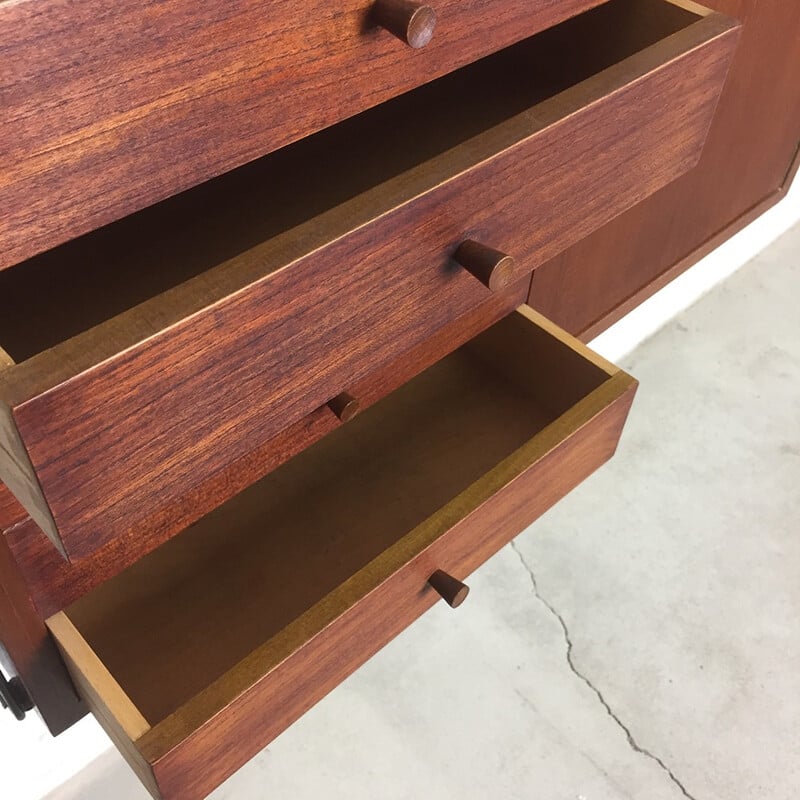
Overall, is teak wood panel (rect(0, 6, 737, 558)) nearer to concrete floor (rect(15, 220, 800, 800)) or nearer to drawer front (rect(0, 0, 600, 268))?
drawer front (rect(0, 0, 600, 268))

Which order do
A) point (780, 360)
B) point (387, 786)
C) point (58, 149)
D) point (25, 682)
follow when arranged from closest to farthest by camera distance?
1. point (58, 149)
2. point (25, 682)
3. point (387, 786)
4. point (780, 360)

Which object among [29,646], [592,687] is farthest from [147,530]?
[592,687]

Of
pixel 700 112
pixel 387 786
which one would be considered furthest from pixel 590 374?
pixel 387 786

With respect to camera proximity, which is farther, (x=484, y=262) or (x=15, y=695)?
(x=15, y=695)

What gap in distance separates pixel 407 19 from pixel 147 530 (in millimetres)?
352

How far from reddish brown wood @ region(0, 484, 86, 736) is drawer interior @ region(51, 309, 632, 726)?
35 mm

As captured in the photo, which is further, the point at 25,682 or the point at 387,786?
the point at 387,786

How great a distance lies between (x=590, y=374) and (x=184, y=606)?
1.25 feet

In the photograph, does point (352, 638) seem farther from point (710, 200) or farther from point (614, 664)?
point (710, 200)

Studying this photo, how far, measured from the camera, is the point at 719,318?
1318 mm

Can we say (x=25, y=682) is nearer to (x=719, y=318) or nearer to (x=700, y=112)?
(x=700, y=112)

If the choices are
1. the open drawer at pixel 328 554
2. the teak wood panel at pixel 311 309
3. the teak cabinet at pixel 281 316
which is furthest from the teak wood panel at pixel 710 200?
the teak wood panel at pixel 311 309

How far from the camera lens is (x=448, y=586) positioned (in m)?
0.64

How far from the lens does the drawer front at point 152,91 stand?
14.0 inches
